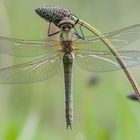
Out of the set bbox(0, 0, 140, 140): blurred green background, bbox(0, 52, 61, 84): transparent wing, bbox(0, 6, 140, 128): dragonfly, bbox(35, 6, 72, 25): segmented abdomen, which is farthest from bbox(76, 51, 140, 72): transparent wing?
bbox(35, 6, 72, 25): segmented abdomen

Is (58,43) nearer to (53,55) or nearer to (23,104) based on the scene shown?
(53,55)

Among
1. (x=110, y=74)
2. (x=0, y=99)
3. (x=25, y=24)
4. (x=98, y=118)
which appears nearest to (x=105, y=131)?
(x=98, y=118)

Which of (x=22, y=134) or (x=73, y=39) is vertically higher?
(x=73, y=39)

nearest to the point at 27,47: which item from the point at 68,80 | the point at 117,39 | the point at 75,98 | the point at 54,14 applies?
the point at 68,80

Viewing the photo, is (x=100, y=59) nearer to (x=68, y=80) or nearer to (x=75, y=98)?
(x=68, y=80)

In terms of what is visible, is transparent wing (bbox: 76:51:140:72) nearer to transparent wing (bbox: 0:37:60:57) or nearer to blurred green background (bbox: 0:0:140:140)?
transparent wing (bbox: 0:37:60:57)

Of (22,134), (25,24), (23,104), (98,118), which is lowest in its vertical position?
(22,134)
